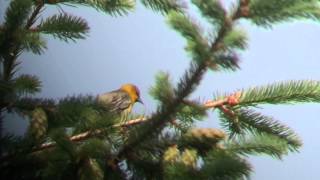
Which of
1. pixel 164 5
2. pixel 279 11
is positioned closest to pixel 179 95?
pixel 279 11

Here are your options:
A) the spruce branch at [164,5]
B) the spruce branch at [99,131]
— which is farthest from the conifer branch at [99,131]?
the spruce branch at [164,5]

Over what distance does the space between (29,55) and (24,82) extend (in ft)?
2.14

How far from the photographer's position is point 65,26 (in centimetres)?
59

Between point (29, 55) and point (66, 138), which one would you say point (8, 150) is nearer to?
point (66, 138)

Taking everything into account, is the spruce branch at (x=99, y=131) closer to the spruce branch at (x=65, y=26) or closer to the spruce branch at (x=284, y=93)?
the spruce branch at (x=284, y=93)

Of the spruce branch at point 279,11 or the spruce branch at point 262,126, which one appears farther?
the spruce branch at point 262,126

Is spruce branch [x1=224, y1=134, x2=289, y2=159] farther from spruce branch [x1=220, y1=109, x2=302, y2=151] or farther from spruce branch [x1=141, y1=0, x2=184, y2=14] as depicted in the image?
spruce branch [x1=141, y1=0, x2=184, y2=14]

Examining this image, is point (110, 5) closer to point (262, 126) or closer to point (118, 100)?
point (118, 100)

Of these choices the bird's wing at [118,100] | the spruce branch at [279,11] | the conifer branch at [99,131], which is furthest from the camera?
the bird's wing at [118,100]

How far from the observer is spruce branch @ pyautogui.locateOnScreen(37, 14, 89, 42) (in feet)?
1.91

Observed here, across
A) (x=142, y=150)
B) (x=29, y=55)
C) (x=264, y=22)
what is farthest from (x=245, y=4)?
(x=29, y=55)

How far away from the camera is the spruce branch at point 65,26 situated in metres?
0.58

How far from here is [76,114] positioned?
511mm

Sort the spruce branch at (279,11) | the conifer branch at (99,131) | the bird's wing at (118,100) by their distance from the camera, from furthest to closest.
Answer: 1. the bird's wing at (118,100)
2. the conifer branch at (99,131)
3. the spruce branch at (279,11)
